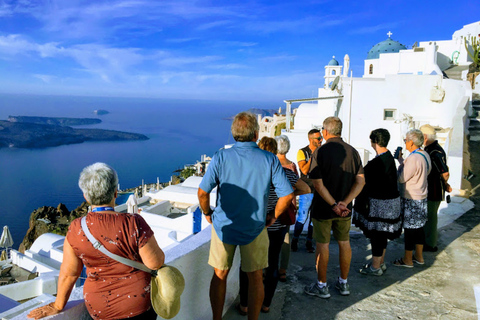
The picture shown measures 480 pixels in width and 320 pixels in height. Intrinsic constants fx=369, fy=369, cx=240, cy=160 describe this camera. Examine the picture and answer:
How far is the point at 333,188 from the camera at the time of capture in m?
3.28

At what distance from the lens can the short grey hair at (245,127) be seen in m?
2.49

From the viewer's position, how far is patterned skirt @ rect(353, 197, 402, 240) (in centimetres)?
374

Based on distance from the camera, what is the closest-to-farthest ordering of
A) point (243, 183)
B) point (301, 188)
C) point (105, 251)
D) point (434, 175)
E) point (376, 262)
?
point (105, 251), point (243, 183), point (301, 188), point (376, 262), point (434, 175)

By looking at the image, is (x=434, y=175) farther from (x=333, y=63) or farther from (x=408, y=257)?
(x=333, y=63)

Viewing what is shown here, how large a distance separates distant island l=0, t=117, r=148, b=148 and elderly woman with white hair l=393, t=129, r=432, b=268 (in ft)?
573

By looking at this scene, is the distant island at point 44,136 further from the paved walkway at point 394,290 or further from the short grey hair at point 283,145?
the short grey hair at point 283,145

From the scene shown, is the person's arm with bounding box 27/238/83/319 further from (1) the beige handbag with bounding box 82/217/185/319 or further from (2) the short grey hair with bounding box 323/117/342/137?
(2) the short grey hair with bounding box 323/117/342/137

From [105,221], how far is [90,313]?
1.68ft

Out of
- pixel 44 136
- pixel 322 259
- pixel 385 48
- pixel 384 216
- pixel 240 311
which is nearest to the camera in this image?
pixel 240 311

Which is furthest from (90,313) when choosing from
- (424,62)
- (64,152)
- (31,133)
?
(31,133)

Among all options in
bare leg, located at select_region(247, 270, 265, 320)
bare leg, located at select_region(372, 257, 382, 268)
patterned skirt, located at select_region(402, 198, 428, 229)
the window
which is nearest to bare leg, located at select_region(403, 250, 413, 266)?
patterned skirt, located at select_region(402, 198, 428, 229)

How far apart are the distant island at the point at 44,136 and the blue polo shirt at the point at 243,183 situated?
175196 millimetres

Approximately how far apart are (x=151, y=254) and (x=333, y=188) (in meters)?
1.92

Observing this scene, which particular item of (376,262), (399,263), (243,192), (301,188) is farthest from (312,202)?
(399,263)
